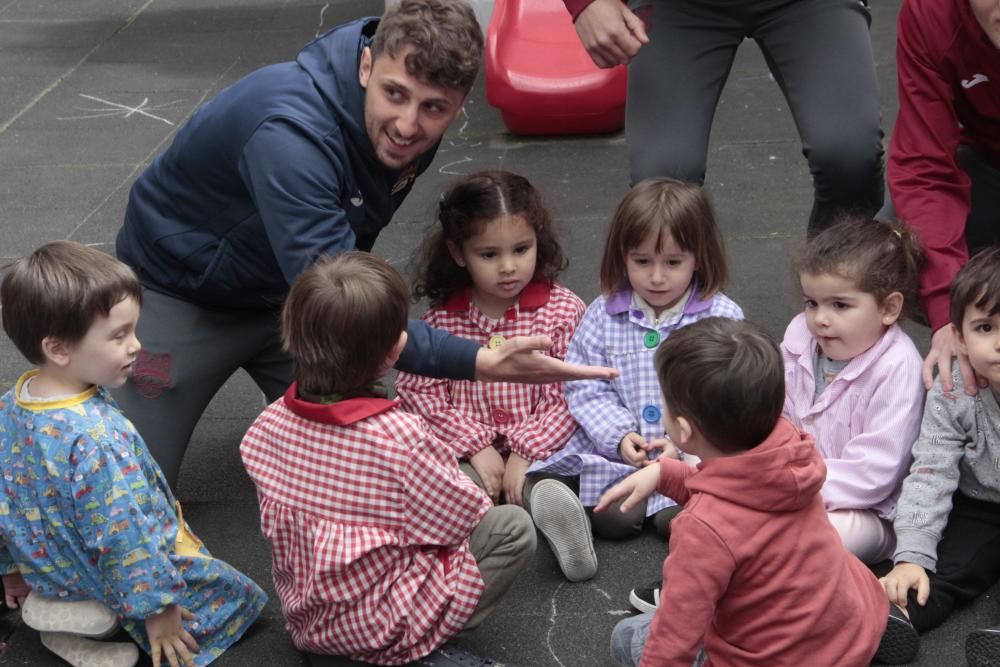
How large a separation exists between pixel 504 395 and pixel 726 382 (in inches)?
52.4

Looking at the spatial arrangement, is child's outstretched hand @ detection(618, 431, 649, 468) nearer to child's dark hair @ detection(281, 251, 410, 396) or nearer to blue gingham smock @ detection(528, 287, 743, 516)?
blue gingham smock @ detection(528, 287, 743, 516)

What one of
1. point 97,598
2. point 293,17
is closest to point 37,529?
point 97,598

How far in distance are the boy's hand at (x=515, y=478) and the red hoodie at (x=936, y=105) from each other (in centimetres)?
118

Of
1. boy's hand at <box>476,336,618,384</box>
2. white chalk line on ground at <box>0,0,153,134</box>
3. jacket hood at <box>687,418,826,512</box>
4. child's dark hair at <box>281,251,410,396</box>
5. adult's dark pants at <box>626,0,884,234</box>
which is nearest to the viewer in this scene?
jacket hood at <box>687,418,826,512</box>

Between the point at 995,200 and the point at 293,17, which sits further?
the point at 293,17

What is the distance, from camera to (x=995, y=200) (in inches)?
148

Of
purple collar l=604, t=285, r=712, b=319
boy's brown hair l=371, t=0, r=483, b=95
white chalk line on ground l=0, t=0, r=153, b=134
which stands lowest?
white chalk line on ground l=0, t=0, r=153, b=134

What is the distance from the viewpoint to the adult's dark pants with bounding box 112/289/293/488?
Result: 339cm

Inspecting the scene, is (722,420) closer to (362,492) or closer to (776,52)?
(362,492)

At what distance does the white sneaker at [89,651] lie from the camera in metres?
2.86

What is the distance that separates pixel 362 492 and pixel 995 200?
7.20ft

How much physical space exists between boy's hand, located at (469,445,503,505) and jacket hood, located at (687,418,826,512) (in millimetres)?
1177

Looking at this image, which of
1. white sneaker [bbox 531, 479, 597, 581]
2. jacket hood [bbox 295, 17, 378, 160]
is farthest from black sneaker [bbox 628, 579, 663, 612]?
jacket hood [bbox 295, 17, 378, 160]

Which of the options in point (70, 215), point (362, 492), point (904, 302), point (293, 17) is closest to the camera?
point (362, 492)
